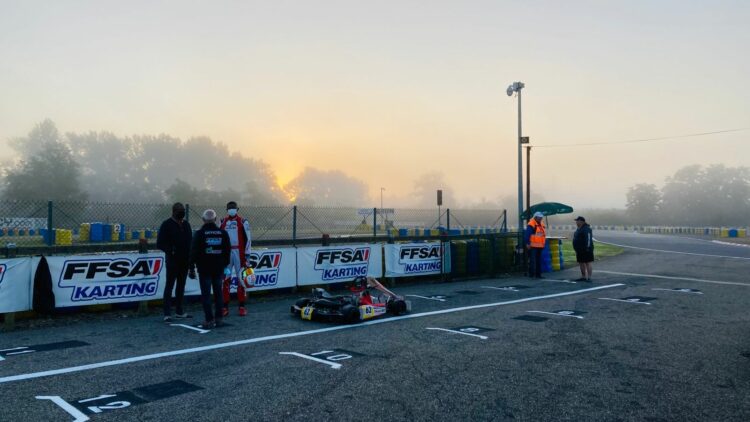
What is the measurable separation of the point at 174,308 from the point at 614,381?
334 inches

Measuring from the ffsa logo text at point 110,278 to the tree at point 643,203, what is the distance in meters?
104

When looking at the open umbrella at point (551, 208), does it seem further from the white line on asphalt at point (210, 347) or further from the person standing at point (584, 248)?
the white line on asphalt at point (210, 347)

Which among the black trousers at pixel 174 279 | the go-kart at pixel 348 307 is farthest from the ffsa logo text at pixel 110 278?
the go-kart at pixel 348 307

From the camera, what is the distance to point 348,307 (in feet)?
28.8

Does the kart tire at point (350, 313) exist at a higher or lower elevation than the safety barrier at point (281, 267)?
lower

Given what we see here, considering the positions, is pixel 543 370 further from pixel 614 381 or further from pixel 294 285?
pixel 294 285

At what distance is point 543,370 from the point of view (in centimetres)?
601

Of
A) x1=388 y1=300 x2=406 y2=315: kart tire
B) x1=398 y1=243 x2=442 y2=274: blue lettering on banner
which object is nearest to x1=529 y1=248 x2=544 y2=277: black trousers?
x1=398 y1=243 x2=442 y2=274: blue lettering on banner

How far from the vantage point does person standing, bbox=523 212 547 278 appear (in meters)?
16.1

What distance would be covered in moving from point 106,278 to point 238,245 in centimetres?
256

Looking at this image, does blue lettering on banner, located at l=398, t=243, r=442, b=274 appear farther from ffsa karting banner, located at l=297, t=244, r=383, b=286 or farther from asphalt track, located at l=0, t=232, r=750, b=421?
asphalt track, located at l=0, t=232, r=750, b=421

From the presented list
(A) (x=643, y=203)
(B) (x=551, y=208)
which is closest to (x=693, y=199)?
(A) (x=643, y=203)

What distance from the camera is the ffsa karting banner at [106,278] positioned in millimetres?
9180

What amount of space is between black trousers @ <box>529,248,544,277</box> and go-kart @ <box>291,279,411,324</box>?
25.8 ft
